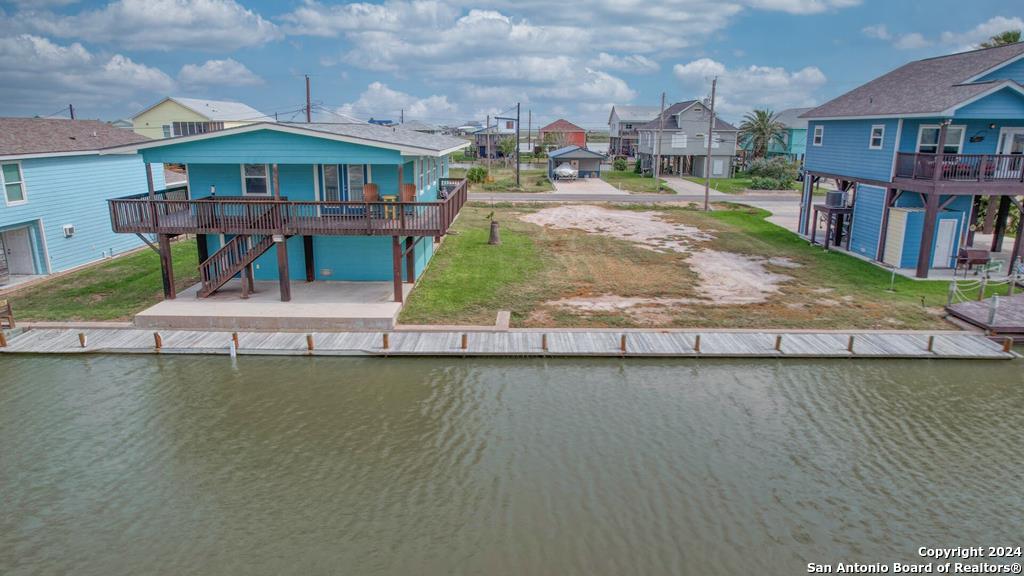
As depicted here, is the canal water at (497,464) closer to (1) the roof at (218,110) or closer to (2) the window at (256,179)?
(2) the window at (256,179)

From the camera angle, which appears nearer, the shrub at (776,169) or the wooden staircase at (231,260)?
the wooden staircase at (231,260)

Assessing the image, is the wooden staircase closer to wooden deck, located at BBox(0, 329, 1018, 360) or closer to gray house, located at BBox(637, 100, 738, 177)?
wooden deck, located at BBox(0, 329, 1018, 360)

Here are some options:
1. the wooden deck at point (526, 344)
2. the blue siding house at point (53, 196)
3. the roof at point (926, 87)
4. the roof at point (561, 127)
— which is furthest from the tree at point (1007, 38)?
the roof at point (561, 127)

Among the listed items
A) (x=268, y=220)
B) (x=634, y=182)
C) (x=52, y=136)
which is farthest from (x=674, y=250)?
(x=634, y=182)

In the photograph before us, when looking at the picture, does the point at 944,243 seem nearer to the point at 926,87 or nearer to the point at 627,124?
the point at 926,87

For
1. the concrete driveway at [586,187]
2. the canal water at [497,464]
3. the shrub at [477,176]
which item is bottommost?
the canal water at [497,464]

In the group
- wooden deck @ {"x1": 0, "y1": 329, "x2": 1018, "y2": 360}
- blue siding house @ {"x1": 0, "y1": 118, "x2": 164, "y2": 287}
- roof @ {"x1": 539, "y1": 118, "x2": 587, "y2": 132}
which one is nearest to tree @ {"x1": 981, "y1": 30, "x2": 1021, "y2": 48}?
wooden deck @ {"x1": 0, "y1": 329, "x2": 1018, "y2": 360}
